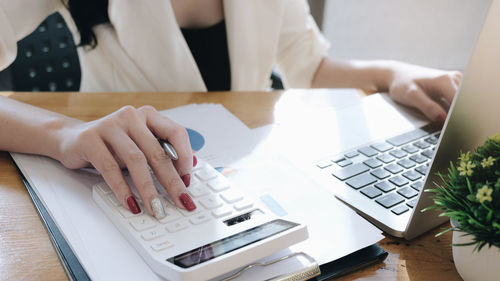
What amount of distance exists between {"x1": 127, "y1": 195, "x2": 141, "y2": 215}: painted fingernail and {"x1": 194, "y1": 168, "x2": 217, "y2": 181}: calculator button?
80mm

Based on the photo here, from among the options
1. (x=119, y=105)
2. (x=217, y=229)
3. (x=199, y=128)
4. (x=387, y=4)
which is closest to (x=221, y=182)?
(x=217, y=229)

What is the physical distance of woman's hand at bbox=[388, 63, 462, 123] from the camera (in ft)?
2.27

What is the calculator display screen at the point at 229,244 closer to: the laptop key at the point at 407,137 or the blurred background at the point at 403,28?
the laptop key at the point at 407,137

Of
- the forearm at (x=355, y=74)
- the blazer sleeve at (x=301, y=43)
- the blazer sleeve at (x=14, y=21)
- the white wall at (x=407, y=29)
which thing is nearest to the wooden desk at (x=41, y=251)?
the blazer sleeve at (x=14, y=21)

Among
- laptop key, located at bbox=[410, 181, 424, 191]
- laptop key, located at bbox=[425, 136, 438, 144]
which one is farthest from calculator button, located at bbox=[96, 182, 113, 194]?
laptop key, located at bbox=[425, 136, 438, 144]

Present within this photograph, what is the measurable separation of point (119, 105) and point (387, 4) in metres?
1.39

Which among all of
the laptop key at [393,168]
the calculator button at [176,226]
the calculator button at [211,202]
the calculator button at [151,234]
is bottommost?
the calculator button at [151,234]

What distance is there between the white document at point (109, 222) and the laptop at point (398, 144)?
0.12 feet

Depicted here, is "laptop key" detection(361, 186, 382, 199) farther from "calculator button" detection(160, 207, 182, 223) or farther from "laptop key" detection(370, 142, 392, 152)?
"calculator button" detection(160, 207, 182, 223)

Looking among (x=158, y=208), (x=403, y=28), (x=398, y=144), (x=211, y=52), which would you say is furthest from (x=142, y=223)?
(x=403, y=28)

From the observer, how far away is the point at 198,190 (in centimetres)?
44

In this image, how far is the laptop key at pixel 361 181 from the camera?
50 centimetres

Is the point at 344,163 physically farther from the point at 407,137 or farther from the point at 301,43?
the point at 301,43

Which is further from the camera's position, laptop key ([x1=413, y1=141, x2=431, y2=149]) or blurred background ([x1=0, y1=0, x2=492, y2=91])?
blurred background ([x1=0, y1=0, x2=492, y2=91])
